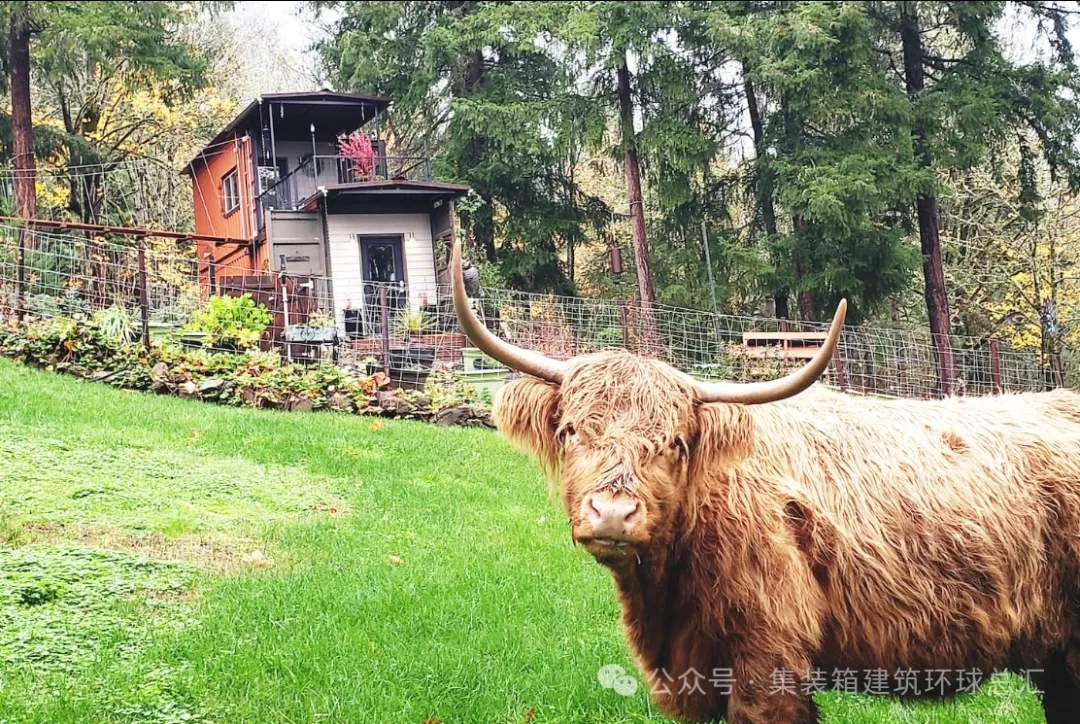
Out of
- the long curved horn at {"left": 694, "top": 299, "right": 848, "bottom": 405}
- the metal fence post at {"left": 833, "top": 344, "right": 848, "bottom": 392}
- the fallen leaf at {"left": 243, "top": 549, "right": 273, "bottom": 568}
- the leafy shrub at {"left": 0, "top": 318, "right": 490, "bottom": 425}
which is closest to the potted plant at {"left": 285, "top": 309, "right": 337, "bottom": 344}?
the leafy shrub at {"left": 0, "top": 318, "right": 490, "bottom": 425}

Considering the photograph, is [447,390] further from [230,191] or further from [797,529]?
[230,191]

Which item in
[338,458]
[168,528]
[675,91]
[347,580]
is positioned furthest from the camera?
[675,91]

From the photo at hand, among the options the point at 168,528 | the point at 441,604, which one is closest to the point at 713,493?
the point at 441,604

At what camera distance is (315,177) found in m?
22.8

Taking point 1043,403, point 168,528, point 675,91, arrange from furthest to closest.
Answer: point 675,91
point 168,528
point 1043,403

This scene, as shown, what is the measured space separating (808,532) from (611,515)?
95 centimetres

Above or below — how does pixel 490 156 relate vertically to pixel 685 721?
above

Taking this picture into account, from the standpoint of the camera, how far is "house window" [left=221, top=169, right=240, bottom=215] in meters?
24.0

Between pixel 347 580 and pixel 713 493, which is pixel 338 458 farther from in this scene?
pixel 713 493

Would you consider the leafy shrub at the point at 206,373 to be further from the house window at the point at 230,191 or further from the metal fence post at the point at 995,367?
the house window at the point at 230,191

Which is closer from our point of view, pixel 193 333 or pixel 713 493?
pixel 713 493

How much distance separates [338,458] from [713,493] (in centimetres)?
602

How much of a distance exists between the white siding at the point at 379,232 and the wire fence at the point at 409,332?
130 inches

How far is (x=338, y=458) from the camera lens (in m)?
8.81
